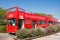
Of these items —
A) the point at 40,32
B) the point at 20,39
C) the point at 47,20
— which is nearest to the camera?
the point at 20,39

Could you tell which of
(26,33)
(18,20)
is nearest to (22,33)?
(26,33)

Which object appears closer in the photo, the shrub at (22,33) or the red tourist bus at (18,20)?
the shrub at (22,33)

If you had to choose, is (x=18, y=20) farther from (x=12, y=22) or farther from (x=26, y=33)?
(x=26, y=33)

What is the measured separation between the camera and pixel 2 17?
4822 centimetres

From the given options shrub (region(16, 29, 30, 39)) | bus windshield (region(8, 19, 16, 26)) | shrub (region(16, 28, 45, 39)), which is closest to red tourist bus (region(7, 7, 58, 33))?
bus windshield (region(8, 19, 16, 26))

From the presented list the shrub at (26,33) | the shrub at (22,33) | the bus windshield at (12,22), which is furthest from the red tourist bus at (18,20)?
the shrub at (22,33)

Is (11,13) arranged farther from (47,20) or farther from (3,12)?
(3,12)

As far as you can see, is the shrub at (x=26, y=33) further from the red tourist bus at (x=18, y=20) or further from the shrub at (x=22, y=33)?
the red tourist bus at (x=18, y=20)

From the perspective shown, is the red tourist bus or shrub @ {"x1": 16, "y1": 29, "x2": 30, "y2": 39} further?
the red tourist bus

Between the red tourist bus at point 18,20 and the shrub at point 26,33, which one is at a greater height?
the red tourist bus at point 18,20

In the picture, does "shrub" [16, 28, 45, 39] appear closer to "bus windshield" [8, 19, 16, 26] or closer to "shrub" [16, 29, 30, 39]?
"shrub" [16, 29, 30, 39]

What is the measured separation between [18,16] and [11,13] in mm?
1197

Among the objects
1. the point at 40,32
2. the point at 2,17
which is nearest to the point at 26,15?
the point at 40,32

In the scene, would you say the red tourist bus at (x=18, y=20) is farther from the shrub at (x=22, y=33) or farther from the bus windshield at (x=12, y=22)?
the shrub at (x=22, y=33)
